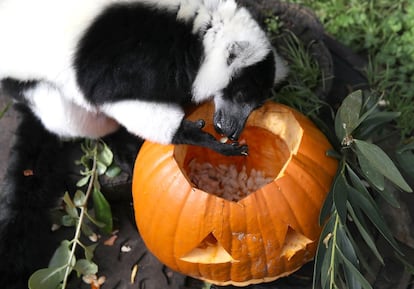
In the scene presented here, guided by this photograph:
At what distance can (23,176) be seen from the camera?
7.57 ft

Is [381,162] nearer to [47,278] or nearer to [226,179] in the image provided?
[226,179]

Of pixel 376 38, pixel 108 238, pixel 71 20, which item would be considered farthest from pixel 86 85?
pixel 376 38

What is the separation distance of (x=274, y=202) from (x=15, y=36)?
3.64ft

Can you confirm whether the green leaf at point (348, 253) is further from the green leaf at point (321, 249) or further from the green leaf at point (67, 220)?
the green leaf at point (67, 220)

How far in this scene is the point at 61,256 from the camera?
2.17 meters

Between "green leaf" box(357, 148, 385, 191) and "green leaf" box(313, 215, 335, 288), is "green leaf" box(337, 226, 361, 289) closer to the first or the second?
"green leaf" box(313, 215, 335, 288)

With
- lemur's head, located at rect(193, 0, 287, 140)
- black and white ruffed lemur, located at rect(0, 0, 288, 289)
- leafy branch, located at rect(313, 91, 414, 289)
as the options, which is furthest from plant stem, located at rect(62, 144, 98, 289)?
leafy branch, located at rect(313, 91, 414, 289)

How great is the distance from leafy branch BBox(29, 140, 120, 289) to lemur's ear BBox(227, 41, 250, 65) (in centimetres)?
76

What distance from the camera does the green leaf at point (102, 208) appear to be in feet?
7.64

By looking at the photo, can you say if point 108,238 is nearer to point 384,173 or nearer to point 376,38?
point 384,173

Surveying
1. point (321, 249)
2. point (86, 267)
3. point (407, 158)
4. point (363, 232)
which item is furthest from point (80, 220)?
point (407, 158)

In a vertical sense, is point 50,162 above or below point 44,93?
below

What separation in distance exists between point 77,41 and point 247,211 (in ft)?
2.74

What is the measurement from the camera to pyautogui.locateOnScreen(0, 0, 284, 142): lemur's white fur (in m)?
1.99
